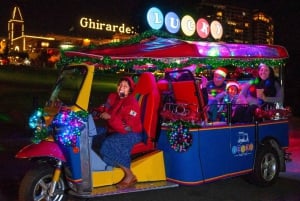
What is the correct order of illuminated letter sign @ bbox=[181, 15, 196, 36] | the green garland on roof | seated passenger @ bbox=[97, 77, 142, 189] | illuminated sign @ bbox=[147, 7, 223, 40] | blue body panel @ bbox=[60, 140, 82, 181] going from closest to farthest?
blue body panel @ bbox=[60, 140, 82, 181] < seated passenger @ bbox=[97, 77, 142, 189] < the green garland on roof < illuminated sign @ bbox=[147, 7, 223, 40] < illuminated letter sign @ bbox=[181, 15, 196, 36]

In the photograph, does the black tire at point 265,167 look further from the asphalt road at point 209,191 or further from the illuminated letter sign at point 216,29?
the illuminated letter sign at point 216,29

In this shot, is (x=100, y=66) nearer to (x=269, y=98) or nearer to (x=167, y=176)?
(x=167, y=176)

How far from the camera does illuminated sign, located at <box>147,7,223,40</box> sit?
14953 mm

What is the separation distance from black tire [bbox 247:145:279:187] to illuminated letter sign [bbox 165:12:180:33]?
803 centimetres

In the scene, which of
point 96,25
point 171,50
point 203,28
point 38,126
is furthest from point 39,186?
point 96,25

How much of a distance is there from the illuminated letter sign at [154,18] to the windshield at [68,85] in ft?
28.2

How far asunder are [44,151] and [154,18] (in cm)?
989

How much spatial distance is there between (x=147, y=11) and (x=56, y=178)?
9.93 meters

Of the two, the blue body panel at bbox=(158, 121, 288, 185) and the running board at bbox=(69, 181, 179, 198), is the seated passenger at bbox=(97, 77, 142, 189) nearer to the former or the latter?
the running board at bbox=(69, 181, 179, 198)

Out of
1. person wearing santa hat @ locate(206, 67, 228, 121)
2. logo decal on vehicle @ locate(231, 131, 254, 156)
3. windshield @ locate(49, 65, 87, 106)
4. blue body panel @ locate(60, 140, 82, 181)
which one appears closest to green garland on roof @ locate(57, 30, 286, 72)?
windshield @ locate(49, 65, 87, 106)

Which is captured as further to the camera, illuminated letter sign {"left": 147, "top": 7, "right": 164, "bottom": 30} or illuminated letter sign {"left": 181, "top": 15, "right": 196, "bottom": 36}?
illuminated letter sign {"left": 181, "top": 15, "right": 196, "bottom": 36}

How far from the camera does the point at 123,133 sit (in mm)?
6281

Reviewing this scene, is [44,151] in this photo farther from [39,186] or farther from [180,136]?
[180,136]

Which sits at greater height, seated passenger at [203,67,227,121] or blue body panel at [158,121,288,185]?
seated passenger at [203,67,227,121]
